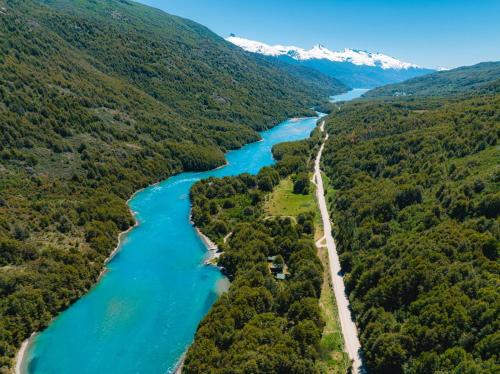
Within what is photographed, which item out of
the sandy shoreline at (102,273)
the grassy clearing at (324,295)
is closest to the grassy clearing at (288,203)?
the grassy clearing at (324,295)

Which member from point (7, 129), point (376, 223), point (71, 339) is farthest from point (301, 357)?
point (7, 129)

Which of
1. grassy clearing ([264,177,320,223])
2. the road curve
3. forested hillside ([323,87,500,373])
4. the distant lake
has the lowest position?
the distant lake

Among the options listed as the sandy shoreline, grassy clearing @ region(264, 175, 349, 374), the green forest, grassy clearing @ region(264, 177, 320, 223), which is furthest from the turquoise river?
grassy clearing @ region(264, 177, 320, 223)

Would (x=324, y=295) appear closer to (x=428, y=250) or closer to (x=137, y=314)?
(x=428, y=250)

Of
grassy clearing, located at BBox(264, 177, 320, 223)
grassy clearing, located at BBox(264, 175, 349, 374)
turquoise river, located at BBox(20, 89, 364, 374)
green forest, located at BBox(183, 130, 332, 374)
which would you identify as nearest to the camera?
green forest, located at BBox(183, 130, 332, 374)

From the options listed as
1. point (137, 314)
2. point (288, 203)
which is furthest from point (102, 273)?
point (288, 203)

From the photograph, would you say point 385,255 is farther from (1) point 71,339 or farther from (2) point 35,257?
(2) point 35,257

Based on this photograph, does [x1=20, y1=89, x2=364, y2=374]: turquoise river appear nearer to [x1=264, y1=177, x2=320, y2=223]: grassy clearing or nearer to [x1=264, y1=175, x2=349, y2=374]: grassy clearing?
[x1=264, y1=175, x2=349, y2=374]: grassy clearing
